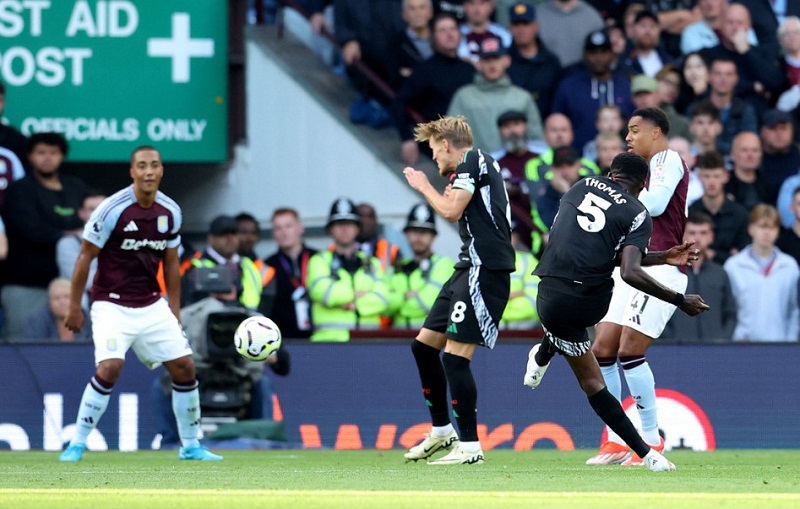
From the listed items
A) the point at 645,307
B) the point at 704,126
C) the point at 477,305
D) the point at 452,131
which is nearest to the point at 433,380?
the point at 477,305

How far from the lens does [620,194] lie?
997 cm

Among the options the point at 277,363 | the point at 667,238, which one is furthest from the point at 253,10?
the point at 667,238

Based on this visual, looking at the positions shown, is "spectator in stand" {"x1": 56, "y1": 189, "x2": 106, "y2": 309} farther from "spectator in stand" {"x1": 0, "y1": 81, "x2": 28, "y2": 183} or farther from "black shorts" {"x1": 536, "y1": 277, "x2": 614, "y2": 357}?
"black shorts" {"x1": 536, "y1": 277, "x2": 614, "y2": 357}

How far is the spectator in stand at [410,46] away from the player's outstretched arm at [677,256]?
816cm

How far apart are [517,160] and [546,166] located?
0.33 metres

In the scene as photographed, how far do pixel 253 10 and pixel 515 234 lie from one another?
5.45 metres

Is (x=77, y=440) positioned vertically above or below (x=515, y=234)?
below

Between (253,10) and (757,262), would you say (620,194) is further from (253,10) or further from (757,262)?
(253,10)

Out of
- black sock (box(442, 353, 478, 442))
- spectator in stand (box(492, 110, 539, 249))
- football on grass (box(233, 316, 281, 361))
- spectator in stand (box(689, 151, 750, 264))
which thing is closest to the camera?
black sock (box(442, 353, 478, 442))

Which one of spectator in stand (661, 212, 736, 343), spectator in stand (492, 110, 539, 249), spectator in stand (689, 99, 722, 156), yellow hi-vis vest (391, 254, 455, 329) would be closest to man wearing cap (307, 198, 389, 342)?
yellow hi-vis vest (391, 254, 455, 329)

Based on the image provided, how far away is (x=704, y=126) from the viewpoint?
1684 centimetres

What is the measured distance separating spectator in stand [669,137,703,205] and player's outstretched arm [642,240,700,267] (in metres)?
6.34

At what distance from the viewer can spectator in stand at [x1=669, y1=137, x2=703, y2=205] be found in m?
16.2

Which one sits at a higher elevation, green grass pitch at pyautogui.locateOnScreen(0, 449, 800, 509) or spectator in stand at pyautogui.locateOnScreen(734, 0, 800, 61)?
spectator in stand at pyautogui.locateOnScreen(734, 0, 800, 61)
